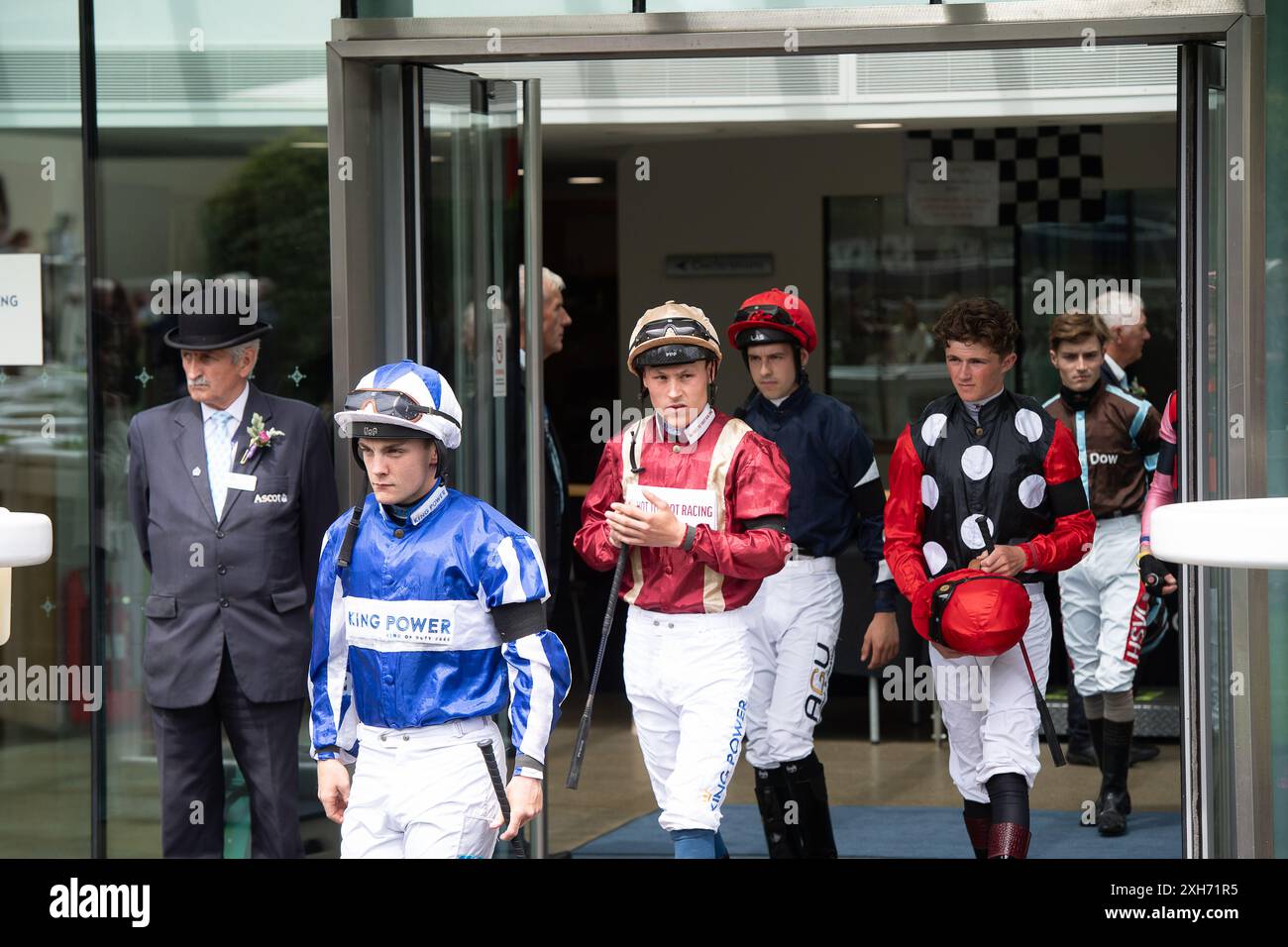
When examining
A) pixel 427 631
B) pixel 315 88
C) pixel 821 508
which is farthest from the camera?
pixel 821 508

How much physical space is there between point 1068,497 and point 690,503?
1044mm

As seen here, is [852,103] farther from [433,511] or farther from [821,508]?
[433,511]

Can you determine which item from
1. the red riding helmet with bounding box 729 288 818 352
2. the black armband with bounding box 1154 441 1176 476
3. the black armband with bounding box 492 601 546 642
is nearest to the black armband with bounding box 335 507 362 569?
the black armband with bounding box 492 601 546 642

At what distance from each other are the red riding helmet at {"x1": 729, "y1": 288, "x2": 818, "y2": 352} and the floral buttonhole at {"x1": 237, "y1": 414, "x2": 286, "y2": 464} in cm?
137

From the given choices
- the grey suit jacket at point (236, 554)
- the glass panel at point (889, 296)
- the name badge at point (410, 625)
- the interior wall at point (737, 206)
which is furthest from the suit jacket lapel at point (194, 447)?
the glass panel at point (889, 296)

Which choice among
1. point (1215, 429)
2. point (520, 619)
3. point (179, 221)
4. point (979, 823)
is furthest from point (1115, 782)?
point (179, 221)

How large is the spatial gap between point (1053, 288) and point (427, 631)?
7146 millimetres

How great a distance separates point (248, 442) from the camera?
13.0ft

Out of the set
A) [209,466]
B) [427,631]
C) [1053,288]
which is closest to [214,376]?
[209,466]

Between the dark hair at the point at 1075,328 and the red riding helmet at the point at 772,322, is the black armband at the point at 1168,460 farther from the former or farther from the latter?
the red riding helmet at the point at 772,322

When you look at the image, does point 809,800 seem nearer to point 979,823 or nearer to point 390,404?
point 979,823

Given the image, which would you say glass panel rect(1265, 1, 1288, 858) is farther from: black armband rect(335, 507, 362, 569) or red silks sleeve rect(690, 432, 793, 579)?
black armband rect(335, 507, 362, 569)

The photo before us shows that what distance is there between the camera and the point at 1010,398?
4301mm

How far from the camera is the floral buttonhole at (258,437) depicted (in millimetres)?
3930
